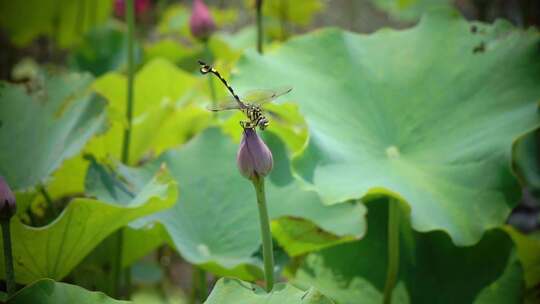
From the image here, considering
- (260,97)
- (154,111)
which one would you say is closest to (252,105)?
(260,97)

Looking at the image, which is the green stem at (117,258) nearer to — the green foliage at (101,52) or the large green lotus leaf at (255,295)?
the large green lotus leaf at (255,295)

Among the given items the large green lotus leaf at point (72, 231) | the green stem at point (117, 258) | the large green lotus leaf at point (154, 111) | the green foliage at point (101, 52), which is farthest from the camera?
the green foliage at point (101, 52)

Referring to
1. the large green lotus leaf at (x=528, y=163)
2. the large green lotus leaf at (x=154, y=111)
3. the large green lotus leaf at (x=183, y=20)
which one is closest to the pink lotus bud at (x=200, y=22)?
the large green lotus leaf at (x=154, y=111)

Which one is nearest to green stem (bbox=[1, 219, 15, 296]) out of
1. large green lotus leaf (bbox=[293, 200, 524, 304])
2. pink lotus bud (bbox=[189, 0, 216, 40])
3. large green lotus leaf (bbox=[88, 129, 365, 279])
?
large green lotus leaf (bbox=[88, 129, 365, 279])

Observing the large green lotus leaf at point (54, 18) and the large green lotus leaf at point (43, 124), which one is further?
the large green lotus leaf at point (54, 18)

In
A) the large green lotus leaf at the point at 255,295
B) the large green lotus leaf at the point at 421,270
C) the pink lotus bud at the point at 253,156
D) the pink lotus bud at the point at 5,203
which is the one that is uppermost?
the pink lotus bud at the point at 253,156

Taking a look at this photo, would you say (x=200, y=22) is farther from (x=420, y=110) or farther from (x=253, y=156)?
Answer: (x=253, y=156)
